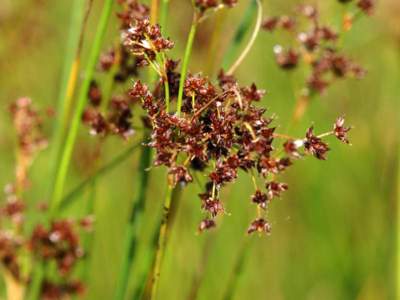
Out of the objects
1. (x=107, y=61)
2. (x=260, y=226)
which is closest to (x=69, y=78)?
(x=107, y=61)

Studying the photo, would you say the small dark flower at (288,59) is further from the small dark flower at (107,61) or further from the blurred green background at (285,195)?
the small dark flower at (107,61)

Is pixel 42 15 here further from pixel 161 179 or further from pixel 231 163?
pixel 231 163

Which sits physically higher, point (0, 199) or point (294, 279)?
point (0, 199)

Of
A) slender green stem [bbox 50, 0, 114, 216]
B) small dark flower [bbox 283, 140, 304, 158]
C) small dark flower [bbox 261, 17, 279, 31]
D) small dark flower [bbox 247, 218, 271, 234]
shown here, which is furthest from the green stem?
small dark flower [bbox 261, 17, 279, 31]

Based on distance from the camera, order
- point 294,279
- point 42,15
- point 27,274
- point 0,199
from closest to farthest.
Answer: point 27,274
point 294,279
point 0,199
point 42,15

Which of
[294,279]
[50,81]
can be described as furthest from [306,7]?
[50,81]

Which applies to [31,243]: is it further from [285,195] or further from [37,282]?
[285,195]
